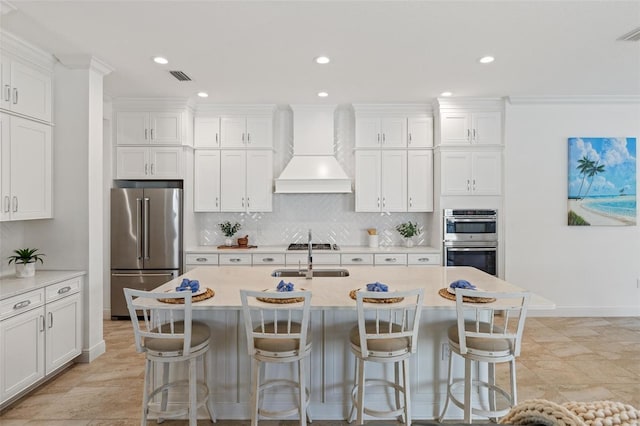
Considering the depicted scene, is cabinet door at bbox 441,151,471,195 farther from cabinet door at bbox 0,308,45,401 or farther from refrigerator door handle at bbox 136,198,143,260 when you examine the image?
cabinet door at bbox 0,308,45,401

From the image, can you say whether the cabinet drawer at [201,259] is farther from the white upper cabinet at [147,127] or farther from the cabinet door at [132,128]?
the cabinet door at [132,128]

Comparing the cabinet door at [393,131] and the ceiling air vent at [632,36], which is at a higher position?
the ceiling air vent at [632,36]

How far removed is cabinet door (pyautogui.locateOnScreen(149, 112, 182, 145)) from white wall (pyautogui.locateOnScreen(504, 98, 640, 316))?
14.2 feet

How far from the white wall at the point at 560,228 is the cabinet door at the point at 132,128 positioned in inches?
187

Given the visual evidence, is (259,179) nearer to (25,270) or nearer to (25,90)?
(25,90)

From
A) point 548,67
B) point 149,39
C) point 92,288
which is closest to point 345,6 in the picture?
point 149,39

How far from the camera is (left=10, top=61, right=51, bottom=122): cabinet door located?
3.01m

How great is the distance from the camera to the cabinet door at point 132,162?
15.8 feet

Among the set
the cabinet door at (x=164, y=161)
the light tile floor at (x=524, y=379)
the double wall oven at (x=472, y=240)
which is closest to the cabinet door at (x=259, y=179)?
the cabinet door at (x=164, y=161)

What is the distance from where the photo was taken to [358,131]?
5035mm

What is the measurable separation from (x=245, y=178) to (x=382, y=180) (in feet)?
6.17

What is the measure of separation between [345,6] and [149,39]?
168 cm

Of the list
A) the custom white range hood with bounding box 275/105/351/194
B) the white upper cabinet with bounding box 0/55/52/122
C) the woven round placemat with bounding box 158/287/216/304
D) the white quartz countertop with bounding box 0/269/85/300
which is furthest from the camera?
the custom white range hood with bounding box 275/105/351/194

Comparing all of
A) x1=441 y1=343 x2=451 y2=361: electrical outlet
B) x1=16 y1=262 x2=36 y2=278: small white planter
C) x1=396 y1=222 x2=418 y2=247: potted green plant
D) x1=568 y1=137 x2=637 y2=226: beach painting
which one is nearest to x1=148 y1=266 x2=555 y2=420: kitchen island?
x1=441 y1=343 x2=451 y2=361: electrical outlet
